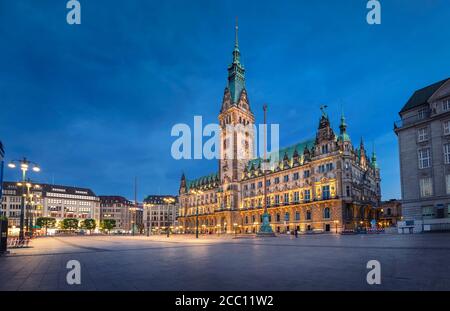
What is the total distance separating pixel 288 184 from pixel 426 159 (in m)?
48.8

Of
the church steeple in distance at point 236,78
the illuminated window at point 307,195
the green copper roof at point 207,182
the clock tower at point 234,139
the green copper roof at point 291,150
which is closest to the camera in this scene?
the illuminated window at point 307,195

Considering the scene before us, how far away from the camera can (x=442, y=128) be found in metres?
49.1

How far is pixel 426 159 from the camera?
51.3 metres

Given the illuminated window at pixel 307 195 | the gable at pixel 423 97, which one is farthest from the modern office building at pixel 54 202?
the gable at pixel 423 97

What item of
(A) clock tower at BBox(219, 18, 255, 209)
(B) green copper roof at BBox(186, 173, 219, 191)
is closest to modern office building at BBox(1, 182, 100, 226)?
(B) green copper roof at BBox(186, 173, 219, 191)

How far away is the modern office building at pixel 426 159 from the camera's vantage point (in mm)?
48219

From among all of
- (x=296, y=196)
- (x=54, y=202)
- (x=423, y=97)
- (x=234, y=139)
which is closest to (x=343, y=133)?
(x=296, y=196)

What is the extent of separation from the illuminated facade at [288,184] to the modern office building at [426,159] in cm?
2506

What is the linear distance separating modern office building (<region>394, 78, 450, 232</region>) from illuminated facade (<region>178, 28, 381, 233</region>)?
82.2 feet

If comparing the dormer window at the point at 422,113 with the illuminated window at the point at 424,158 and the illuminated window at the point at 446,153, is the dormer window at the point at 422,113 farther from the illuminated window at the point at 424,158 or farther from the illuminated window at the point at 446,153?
the illuminated window at the point at 446,153

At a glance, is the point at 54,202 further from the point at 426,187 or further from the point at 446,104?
the point at 446,104

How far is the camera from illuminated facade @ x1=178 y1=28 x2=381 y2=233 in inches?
3177
